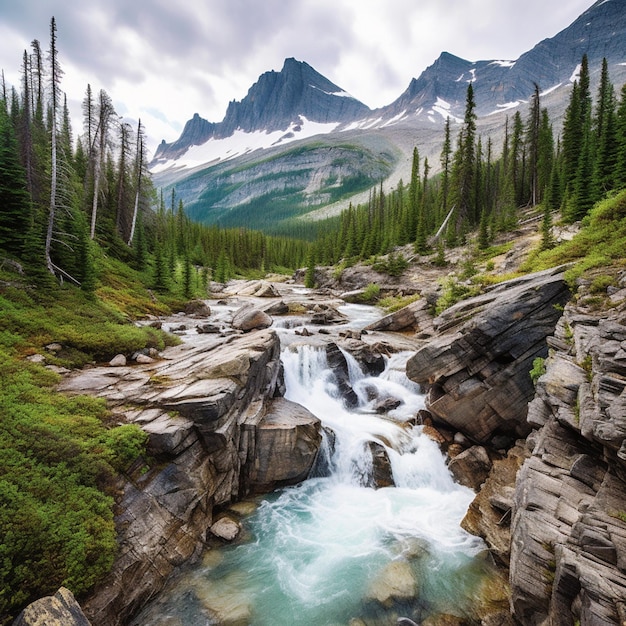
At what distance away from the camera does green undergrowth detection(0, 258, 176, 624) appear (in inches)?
240

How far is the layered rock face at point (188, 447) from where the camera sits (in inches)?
310

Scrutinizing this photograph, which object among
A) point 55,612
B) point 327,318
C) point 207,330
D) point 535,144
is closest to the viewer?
point 55,612

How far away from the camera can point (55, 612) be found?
222 inches

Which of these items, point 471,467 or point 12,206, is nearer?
point 471,467

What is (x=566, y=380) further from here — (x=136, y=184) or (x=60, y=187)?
(x=136, y=184)

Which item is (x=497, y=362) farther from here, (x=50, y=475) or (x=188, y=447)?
(x=50, y=475)

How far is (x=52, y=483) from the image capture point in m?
7.21

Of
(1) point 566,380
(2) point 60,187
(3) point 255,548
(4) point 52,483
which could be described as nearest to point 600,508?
(1) point 566,380

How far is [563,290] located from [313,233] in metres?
149

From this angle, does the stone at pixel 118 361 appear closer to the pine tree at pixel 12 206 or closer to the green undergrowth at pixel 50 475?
the green undergrowth at pixel 50 475

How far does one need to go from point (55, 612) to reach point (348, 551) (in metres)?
7.63

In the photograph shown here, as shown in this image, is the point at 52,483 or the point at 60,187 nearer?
the point at 52,483

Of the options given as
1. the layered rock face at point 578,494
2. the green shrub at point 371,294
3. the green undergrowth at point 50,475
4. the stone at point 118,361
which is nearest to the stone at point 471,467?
the layered rock face at point 578,494

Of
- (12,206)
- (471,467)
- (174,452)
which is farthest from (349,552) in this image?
(12,206)
